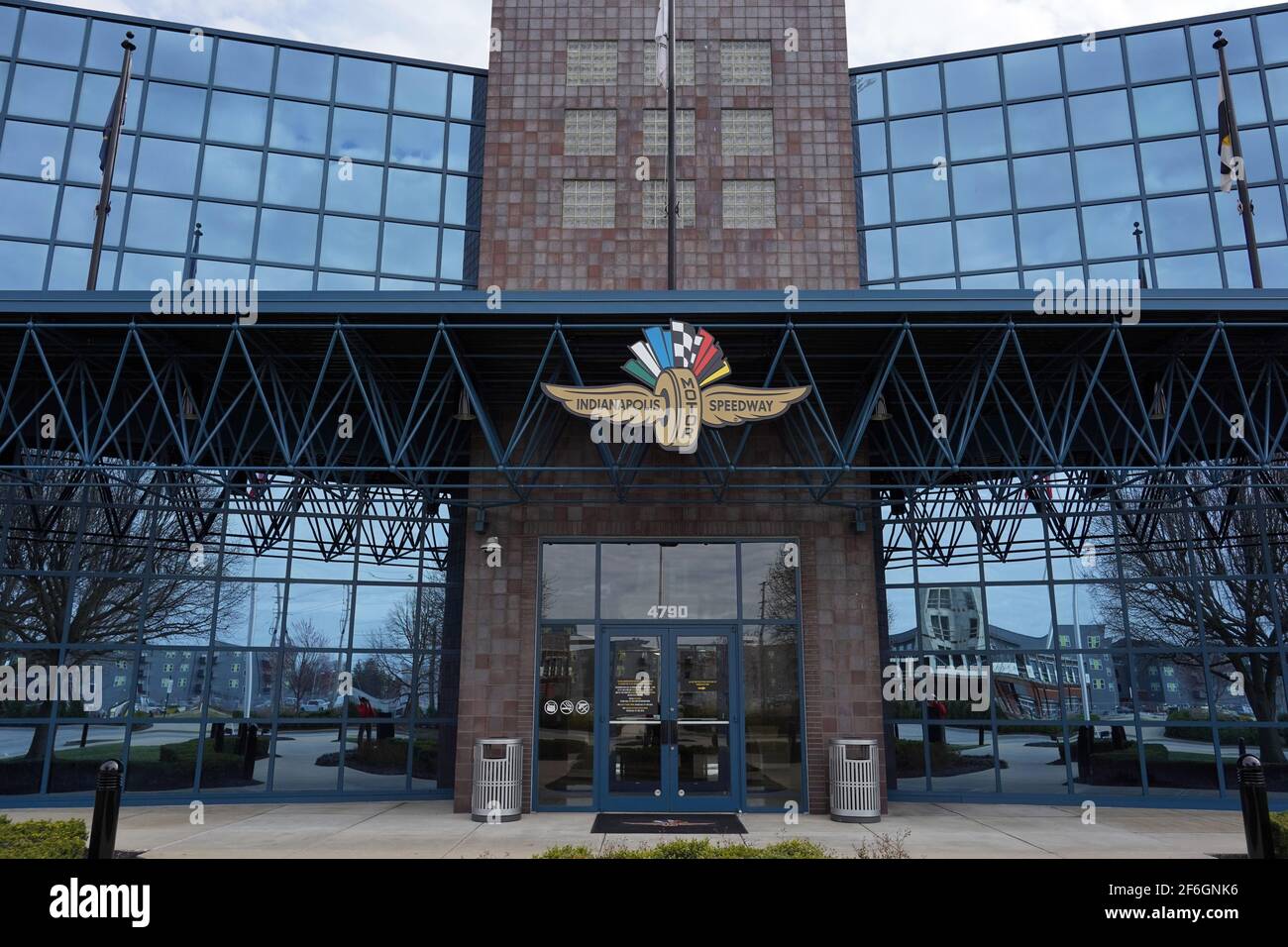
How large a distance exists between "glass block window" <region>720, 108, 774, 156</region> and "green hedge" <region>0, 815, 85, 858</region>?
50.2 ft

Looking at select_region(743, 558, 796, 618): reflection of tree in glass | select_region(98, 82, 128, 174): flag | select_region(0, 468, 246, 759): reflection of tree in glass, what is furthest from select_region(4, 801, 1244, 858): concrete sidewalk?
select_region(98, 82, 128, 174): flag

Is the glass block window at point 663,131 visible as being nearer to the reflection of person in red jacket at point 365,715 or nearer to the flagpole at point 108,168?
the flagpole at point 108,168

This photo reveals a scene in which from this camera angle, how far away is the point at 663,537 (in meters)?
15.3

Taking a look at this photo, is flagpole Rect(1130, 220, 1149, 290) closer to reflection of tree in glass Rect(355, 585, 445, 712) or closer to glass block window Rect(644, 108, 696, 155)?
glass block window Rect(644, 108, 696, 155)

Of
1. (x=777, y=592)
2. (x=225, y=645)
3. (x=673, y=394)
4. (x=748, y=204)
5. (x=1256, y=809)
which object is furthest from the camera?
(x=748, y=204)

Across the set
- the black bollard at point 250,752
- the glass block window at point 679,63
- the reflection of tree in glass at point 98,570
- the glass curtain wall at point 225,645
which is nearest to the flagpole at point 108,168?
the reflection of tree in glass at point 98,570

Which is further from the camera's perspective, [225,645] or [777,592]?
[225,645]

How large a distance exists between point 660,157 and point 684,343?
6.37 meters

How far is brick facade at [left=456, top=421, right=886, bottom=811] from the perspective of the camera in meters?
14.7

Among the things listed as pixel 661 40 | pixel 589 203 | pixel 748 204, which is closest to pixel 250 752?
pixel 589 203

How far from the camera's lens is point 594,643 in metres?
14.8

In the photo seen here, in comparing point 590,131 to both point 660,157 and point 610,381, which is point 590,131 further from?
point 610,381

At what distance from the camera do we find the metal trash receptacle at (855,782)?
1356 cm

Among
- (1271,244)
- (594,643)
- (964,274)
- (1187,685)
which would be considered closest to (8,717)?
(594,643)
